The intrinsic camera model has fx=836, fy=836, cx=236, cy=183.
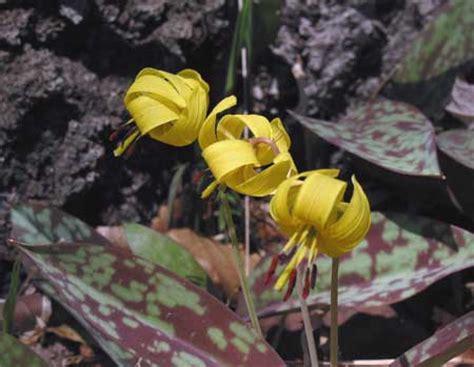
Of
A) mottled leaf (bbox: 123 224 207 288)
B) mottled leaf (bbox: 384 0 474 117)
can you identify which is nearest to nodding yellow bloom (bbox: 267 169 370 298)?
mottled leaf (bbox: 123 224 207 288)

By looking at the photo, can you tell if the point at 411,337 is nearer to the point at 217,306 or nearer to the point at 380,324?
the point at 380,324

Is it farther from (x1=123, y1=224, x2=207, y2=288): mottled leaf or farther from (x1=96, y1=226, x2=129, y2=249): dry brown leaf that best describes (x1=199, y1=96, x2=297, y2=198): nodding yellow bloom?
(x1=96, y1=226, x2=129, y2=249): dry brown leaf

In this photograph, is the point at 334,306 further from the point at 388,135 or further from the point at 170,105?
the point at 388,135

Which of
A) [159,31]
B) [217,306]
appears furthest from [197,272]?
[159,31]

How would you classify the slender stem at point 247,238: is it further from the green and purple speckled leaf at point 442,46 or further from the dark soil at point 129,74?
the green and purple speckled leaf at point 442,46

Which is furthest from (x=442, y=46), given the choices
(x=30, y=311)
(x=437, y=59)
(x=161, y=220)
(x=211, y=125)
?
(x=30, y=311)

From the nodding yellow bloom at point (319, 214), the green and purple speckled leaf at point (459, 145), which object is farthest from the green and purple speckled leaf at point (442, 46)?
the nodding yellow bloom at point (319, 214)
